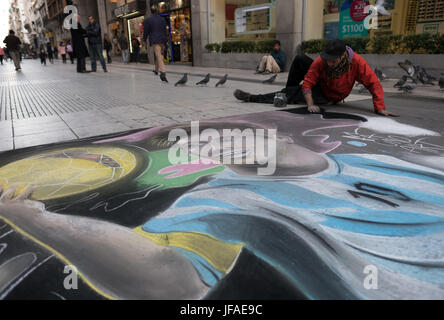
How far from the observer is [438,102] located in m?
5.37

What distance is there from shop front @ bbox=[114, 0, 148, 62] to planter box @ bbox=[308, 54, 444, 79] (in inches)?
592

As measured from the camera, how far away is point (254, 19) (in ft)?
41.3

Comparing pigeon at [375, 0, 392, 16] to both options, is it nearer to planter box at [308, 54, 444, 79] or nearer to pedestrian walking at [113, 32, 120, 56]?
planter box at [308, 54, 444, 79]

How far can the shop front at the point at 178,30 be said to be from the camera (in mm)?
16208

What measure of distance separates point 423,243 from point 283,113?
3.22 m

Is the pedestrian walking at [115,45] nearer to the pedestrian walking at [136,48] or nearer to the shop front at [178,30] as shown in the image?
the pedestrian walking at [136,48]

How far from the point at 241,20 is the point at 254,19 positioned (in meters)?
0.87

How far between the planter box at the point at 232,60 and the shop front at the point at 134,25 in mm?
7416

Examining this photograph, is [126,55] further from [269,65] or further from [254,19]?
[269,65]

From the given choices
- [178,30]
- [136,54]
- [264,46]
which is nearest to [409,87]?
[264,46]

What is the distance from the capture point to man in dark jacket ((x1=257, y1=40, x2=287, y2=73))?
414 inches

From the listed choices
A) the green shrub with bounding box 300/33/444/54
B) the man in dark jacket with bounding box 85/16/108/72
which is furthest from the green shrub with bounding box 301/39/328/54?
the man in dark jacket with bounding box 85/16/108/72
